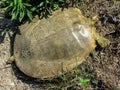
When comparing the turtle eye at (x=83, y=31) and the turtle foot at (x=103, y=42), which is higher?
the turtle eye at (x=83, y=31)

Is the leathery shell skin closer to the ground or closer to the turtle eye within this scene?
the turtle eye

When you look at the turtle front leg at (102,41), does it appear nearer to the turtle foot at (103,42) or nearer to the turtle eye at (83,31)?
the turtle foot at (103,42)

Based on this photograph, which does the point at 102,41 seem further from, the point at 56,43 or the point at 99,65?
the point at 56,43

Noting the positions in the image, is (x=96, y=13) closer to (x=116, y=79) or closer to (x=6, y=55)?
(x=116, y=79)

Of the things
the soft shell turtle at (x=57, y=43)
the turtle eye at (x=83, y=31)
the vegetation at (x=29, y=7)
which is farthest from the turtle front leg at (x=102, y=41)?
the vegetation at (x=29, y=7)

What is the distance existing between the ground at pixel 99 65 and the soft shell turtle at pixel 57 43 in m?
0.11

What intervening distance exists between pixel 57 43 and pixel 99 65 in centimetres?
50

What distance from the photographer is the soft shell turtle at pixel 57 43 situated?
349 centimetres

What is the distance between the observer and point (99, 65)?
11.7 ft

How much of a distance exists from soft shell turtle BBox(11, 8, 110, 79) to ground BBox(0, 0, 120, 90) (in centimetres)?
11

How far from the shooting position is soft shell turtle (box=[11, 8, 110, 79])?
11.4 ft

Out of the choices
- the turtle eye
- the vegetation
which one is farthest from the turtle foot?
the vegetation

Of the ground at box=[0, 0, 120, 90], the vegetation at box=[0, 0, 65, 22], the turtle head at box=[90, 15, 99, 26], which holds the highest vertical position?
the vegetation at box=[0, 0, 65, 22]

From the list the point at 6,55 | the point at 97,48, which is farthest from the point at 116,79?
the point at 6,55
